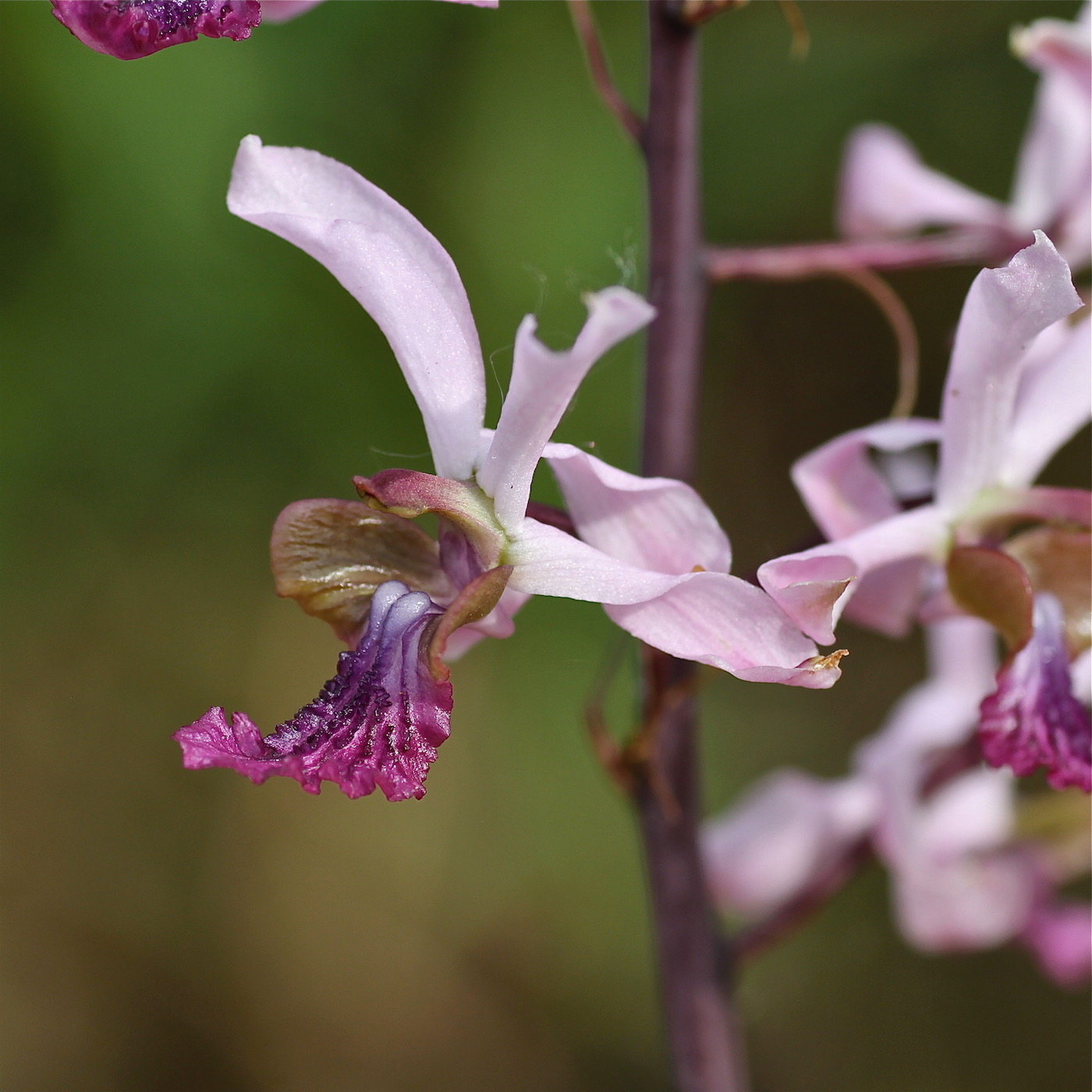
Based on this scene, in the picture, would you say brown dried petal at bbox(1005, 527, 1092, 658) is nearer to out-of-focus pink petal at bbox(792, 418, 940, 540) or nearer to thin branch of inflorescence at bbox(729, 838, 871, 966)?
out-of-focus pink petal at bbox(792, 418, 940, 540)

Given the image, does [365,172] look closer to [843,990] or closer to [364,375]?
[364,375]

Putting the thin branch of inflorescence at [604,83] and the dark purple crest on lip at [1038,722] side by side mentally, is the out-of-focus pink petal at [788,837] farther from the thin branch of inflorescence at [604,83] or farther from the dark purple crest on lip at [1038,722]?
the thin branch of inflorescence at [604,83]

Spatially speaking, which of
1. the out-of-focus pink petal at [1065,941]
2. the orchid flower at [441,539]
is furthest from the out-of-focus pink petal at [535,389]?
the out-of-focus pink petal at [1065,941]

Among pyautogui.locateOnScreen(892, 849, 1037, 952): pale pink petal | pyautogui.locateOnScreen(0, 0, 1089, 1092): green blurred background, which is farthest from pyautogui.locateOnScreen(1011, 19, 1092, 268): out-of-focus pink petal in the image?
pyautogui.locateOnScreen(0, 0, 1089, 1092): green blurred background

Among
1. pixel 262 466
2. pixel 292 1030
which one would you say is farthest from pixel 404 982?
pixel 262 466

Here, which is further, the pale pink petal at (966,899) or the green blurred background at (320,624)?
the green blurred background at (320,624)

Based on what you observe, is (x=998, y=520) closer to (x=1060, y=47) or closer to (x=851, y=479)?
(x=851, y=479)
